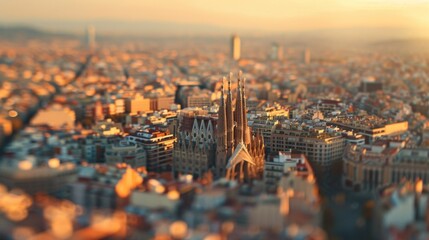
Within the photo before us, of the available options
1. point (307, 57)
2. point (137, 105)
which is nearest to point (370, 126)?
point (137, 105)

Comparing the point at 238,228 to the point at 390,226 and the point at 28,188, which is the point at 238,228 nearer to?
the point at 390,226

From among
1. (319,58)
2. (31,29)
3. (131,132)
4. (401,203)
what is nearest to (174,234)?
(401,203)

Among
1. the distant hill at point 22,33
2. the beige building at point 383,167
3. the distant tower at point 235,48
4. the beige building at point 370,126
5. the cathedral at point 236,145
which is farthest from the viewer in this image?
the distant tower at point 235,48

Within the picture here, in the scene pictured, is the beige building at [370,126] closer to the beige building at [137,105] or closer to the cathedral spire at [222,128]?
the cathedral spire at [222,128]

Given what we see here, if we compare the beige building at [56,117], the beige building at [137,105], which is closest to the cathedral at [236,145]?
the beige building at [56,117]

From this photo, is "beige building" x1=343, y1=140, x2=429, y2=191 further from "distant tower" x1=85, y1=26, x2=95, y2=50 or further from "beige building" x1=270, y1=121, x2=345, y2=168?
"distant tower" x1=85, y1=26, x2=95, y2=50

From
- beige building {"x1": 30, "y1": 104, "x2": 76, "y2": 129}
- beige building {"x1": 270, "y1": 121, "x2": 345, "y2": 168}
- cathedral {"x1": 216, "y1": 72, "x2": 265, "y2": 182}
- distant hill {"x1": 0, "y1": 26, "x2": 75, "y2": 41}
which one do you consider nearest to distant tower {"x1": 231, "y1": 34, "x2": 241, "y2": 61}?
distant hill {"x1": 0, "y1": 26, "x2": 75, "y2": 41}

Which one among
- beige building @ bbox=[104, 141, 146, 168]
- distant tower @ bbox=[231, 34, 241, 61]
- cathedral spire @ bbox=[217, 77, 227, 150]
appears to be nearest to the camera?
cathedral spire @ bbox=[217, 77, 227, 150]
